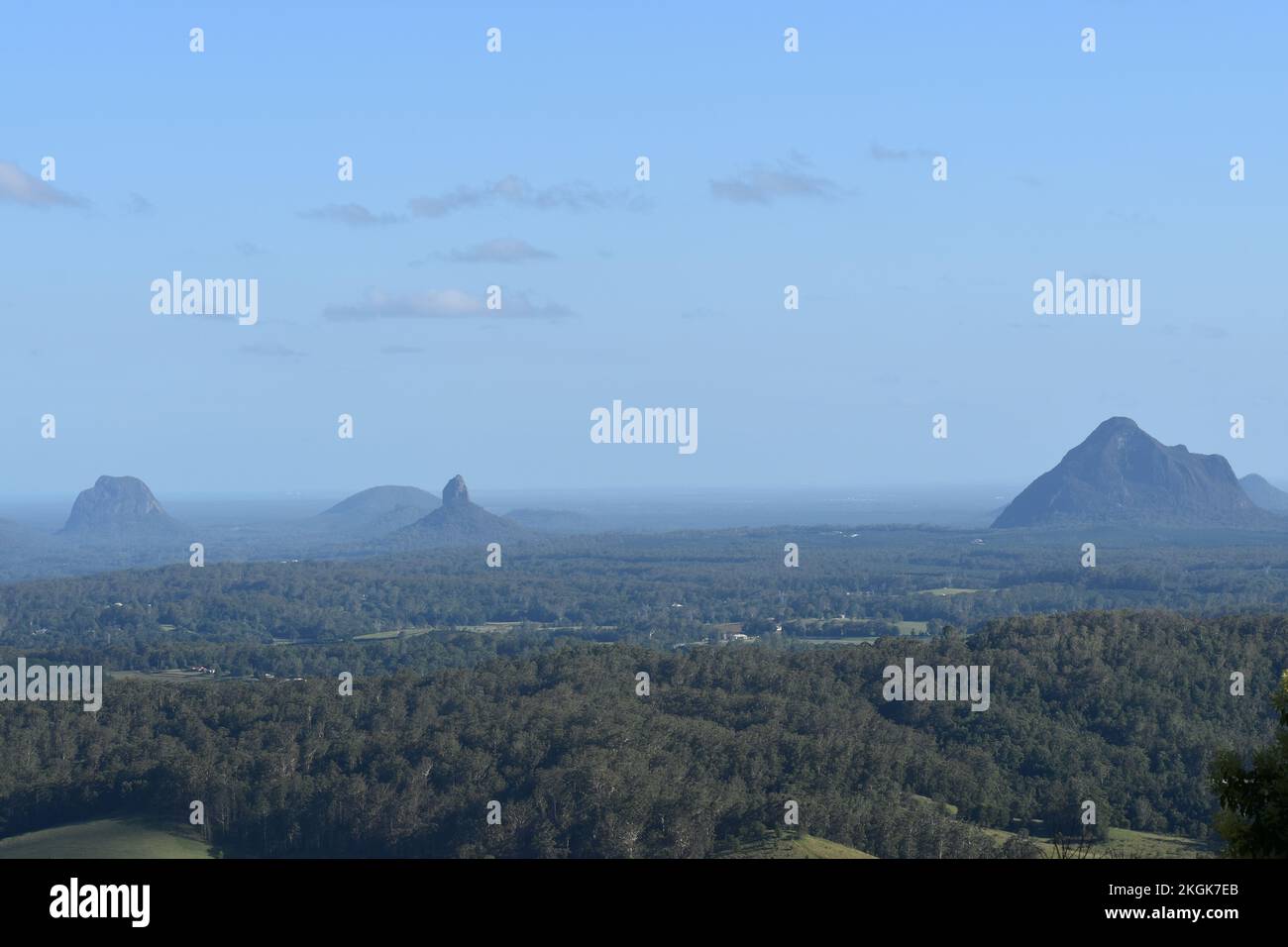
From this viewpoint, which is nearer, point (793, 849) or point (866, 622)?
point (793, 849)

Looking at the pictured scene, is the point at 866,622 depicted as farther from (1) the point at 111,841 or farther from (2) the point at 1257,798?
Result: (2) the point at 1257,798

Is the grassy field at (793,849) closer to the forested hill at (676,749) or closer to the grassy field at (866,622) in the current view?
the forested hill at (676,749)

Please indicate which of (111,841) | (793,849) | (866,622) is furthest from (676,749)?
(866,622)

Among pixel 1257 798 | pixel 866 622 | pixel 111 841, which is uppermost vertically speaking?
pixel 1257 798

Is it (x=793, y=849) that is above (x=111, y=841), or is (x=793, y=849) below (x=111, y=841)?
above

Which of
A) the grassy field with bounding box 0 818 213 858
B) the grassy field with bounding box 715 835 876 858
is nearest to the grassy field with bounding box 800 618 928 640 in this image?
the grassy field with bounding box 715 835 876 858

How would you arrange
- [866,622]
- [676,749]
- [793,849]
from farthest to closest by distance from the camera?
[866,622], [676,749], [793,849]

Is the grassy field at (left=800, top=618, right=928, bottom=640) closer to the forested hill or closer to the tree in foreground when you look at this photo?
the forested hill
